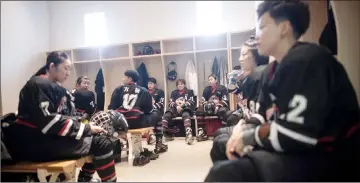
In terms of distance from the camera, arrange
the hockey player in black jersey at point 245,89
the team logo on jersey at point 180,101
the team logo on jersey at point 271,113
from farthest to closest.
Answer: the team logo on jersey at point 180,101, the hockey player in black jersey at point 245,89, the team logo on jersey at point 271,113

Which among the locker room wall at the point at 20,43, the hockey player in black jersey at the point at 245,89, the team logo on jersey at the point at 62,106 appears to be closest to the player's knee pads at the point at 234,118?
the hockey player in black jersey at the point at 245,89

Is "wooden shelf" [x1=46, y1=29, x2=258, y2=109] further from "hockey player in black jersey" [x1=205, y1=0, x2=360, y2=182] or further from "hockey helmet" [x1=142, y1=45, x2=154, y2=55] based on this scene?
"hockey player in black jersey" [x1=205, y1=0, x2=360, y2=182]

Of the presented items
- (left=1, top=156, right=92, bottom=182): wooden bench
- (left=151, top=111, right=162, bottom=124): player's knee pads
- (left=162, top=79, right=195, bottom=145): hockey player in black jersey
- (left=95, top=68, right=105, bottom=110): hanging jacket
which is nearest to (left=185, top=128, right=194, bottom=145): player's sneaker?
(left=162, top=79, right=195, bottom=145): hockey player in black jersey

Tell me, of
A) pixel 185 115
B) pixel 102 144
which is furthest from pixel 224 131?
pixel 102 144

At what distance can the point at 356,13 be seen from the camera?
755mm

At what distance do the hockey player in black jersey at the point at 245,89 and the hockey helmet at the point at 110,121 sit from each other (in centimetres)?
34

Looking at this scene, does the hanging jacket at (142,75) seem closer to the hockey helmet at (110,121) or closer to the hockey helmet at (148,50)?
the hockey helmet at (148,50)

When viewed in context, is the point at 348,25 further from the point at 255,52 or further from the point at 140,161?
the point at 140,161

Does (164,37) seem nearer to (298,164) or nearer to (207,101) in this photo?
(207,101)

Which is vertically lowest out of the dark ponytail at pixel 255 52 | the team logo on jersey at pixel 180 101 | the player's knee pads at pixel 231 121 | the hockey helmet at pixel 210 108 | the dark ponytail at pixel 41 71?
the player's knee pads at pixel 231 121

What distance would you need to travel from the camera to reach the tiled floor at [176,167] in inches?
33.2

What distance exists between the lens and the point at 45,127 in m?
0.94

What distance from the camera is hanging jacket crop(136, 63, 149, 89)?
945mm

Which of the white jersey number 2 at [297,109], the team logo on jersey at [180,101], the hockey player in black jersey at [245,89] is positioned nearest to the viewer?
the white jersey number 2 at [297,109]
